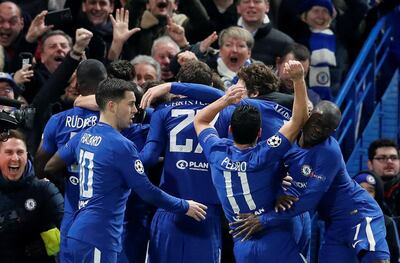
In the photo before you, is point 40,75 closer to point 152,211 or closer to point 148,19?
point 148,19

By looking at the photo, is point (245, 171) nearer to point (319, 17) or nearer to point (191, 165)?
point (191, 165)

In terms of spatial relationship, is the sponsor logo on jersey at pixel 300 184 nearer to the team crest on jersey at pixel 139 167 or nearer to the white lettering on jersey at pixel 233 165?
the white lettering on jersey at pixel 233 165

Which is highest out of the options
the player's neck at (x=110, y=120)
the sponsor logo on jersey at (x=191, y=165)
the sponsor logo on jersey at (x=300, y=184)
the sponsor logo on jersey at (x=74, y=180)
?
the player's neck at (x=110, y=120)

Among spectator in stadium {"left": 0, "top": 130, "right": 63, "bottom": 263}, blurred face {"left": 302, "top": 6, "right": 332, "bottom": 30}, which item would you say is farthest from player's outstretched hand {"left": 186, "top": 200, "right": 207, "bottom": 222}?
blurred face {"left": 302, "top": 6, "right": 332, "bottom": 30}

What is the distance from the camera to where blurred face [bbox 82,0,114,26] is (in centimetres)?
1375

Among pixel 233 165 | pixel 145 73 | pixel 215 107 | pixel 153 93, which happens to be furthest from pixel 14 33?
pixel 233 165

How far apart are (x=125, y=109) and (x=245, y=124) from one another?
0.99 meters

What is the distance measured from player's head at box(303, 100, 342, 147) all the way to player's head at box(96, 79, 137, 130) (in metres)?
1.46

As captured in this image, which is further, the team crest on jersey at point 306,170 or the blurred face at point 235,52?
the blurred face at point 235,52

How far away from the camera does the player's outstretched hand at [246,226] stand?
9.80 metres

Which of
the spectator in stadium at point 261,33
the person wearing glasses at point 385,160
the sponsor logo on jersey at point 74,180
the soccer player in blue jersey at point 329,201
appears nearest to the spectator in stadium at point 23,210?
the sponsor logo on jersey at point 74,180

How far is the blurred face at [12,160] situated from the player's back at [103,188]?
143cm

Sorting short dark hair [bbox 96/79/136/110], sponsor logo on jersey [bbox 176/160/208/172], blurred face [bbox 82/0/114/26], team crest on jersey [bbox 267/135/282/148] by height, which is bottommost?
sponsor logo on jersey [bbox 176/160/208/172]

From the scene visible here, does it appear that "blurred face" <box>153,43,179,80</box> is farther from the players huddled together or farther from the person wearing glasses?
the person wearing glasses
